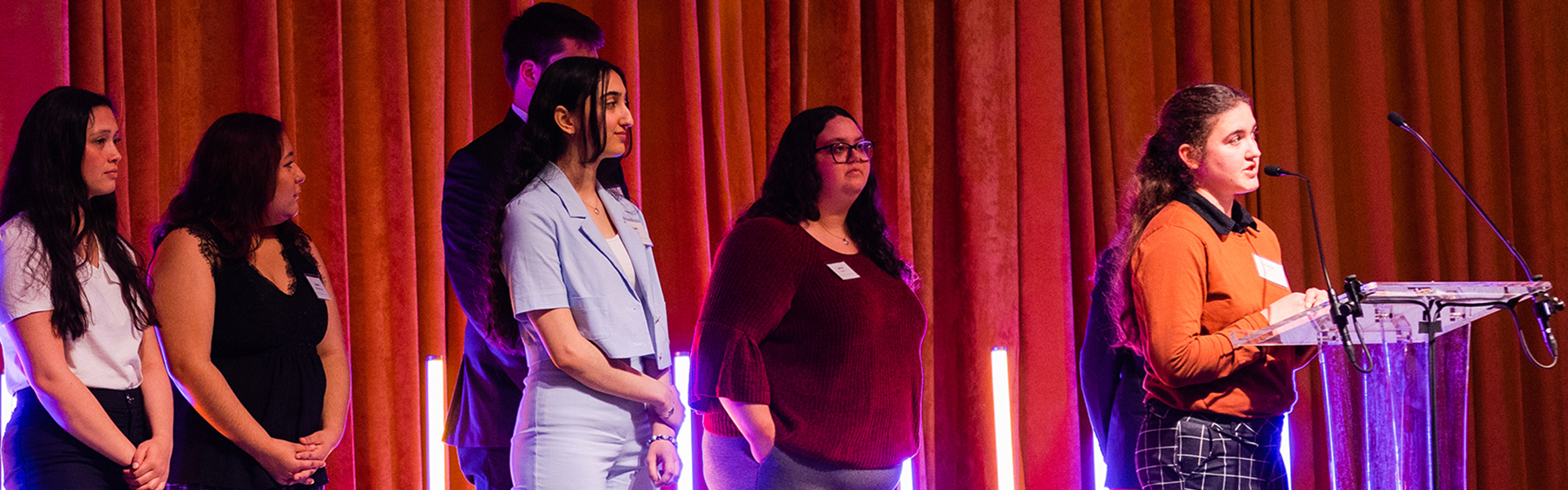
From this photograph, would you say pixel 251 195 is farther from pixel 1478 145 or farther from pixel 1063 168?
pixel 1478 145

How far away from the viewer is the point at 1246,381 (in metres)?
2.07

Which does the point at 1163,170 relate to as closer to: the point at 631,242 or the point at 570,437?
the point at 631,242

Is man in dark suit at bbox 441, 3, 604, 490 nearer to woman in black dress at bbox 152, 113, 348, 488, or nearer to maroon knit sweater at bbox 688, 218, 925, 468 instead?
woman in black dress at bbox 152, 113, 348, 488

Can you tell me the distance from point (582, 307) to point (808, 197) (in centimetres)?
65

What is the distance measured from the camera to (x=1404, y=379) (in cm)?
181

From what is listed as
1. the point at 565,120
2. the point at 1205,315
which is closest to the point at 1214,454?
the point at 1205,315

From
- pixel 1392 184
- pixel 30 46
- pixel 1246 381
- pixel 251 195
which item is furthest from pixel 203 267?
pixel 1392 184

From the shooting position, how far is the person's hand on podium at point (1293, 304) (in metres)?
1.95

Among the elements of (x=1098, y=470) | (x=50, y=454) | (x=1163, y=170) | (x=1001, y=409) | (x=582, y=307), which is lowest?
(x=1098, y=470)

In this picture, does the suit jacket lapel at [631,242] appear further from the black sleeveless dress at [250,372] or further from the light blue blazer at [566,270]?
the black sleeveless dress at [250,372]

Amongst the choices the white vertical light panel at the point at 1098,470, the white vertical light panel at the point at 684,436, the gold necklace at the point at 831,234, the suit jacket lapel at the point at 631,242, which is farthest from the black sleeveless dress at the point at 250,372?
the white vertical light panel at the point at 1098,470

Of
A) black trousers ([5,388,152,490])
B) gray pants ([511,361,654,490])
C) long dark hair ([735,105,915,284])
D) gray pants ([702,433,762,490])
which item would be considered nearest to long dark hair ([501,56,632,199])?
gray pants ([511,361,654,490])

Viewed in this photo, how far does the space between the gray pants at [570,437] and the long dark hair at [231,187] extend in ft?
2.28

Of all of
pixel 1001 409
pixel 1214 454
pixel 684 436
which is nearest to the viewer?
pixel 1214 454
